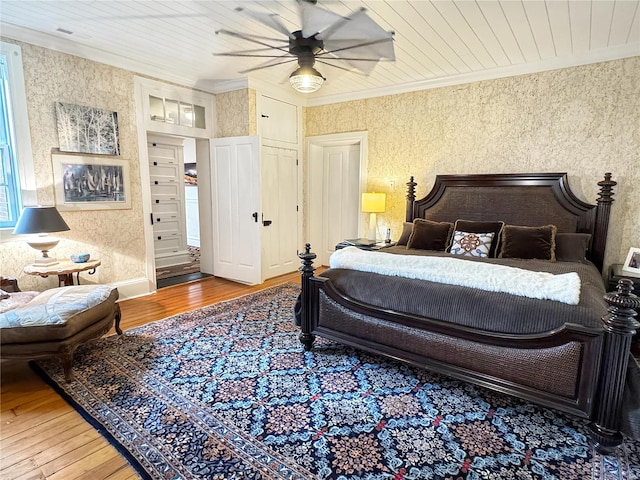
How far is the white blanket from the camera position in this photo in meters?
2.07

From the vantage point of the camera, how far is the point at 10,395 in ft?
7.44

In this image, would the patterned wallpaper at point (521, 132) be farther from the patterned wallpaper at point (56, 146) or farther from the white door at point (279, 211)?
the patterned wallpaper at point (56, 146)

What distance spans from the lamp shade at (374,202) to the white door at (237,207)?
4.83 feet

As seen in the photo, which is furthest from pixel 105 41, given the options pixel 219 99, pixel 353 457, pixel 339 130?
pixel 353 457

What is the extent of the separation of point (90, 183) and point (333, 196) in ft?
11.0

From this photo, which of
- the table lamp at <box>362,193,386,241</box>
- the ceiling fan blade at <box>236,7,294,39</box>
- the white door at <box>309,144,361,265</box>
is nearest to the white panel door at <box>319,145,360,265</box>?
the white door at <box>309,144,361,265</box>

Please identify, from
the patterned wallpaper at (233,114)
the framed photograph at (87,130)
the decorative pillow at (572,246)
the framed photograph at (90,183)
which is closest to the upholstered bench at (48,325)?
the framed photograph at (90,183)

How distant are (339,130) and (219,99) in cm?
180

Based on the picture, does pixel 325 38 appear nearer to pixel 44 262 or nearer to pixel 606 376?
pixel 606 376

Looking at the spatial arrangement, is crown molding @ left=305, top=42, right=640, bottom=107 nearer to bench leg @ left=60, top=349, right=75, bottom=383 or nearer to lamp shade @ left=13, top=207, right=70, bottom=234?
lamp shade @ left=13, top=207, right=70, bottom=234

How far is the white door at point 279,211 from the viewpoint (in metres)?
4.94

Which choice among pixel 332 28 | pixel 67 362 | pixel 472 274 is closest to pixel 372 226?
pixel 472 274

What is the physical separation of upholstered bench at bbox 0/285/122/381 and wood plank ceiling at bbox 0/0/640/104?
2.29m

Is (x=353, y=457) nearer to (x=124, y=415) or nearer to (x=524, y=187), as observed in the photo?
(x=124, y=415)
